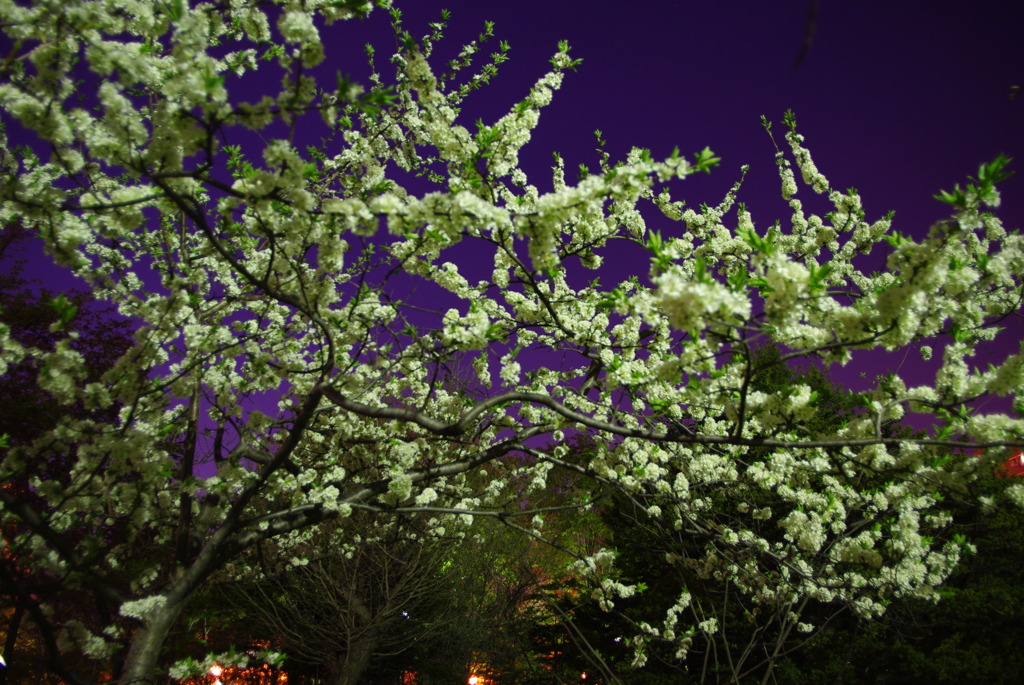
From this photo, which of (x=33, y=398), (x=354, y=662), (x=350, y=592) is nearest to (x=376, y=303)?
(x=350, y=592)

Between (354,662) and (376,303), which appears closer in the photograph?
(376,303)

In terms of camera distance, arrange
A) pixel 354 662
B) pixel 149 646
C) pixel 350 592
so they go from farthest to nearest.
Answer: pixel 354 662, pixel 350 592, pixel 149 646

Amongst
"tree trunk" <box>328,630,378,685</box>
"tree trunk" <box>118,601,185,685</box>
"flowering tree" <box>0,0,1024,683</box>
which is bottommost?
"tree trunk" <box>328,630,378,685</box>

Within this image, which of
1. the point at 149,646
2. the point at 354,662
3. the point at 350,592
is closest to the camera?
the point at 149,646

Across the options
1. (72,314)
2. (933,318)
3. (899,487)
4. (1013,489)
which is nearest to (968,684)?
(899,487)

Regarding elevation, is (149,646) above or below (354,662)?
above

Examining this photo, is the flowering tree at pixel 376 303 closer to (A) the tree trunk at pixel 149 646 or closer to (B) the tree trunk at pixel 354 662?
(A) the tree trunk at pixel 149 646

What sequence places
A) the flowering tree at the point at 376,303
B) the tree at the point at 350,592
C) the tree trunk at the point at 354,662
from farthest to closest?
the tree trunk at the point at 354,662 < the tree at the point at 350,592 < the flowering tree at the point at 376,303

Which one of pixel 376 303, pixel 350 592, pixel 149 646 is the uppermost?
pixel 376 303

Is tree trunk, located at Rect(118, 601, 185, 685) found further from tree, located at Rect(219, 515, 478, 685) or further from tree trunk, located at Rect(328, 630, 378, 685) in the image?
tree trunk, located at Rect(328, 630, 378, 685)

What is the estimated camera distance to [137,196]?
2.54 m

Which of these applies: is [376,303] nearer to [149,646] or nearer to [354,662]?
[149,646]

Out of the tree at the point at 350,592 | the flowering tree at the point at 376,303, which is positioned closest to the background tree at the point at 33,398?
the tree at the point at 350,592

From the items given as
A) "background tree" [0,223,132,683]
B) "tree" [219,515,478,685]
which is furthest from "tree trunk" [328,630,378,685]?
"background tree" [0,223,132,683]
